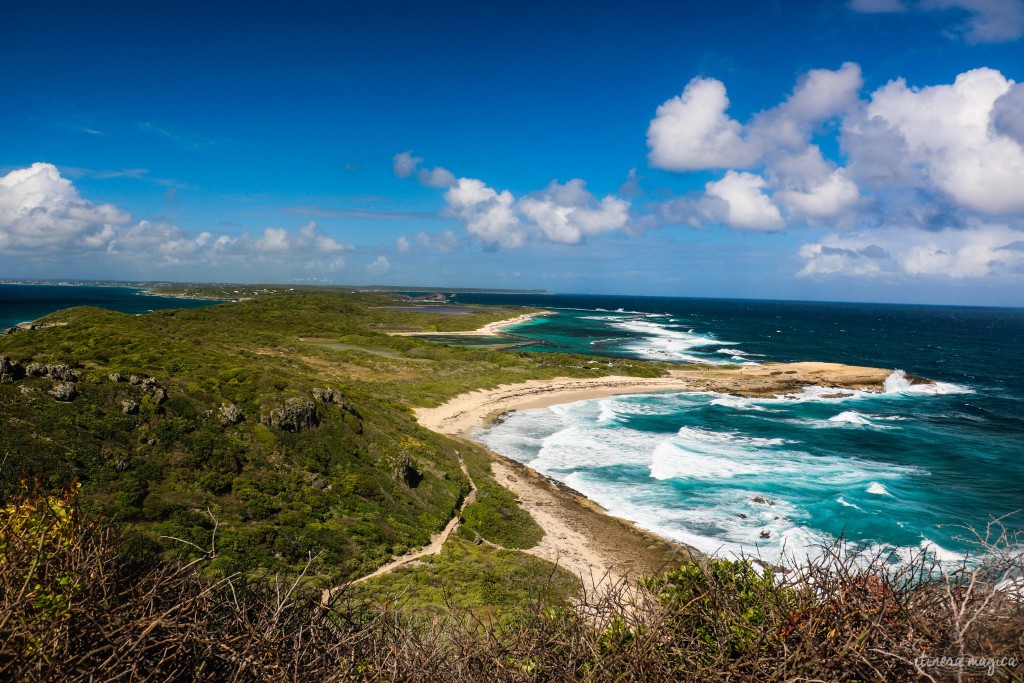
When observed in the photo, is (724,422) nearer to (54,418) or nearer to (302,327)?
(54,418)

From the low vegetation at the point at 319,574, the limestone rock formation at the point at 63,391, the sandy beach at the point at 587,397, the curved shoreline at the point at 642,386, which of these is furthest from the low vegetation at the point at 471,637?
the curved shoreline at the point at 642,386

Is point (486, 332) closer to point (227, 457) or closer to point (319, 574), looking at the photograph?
point (227, 457)

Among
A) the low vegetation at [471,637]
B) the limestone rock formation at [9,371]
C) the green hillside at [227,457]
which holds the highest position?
the limestone rock formation at [9,371]

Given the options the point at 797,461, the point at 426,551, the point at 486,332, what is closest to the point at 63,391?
the point at 426,551

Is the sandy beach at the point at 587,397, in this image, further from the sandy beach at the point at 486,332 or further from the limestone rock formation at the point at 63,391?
the sandy beach at the point at 486,332

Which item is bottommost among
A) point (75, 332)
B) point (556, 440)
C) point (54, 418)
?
point (556, 440)

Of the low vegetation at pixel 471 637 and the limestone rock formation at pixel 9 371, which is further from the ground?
the limestone rock formation at pixel 9 371

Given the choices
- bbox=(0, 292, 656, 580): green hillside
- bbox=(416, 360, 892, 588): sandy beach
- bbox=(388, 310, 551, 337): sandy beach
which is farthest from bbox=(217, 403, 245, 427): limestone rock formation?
bbox=(388, 310, 551, 337): sandy beach

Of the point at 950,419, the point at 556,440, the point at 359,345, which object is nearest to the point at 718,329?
the point at 950,419
